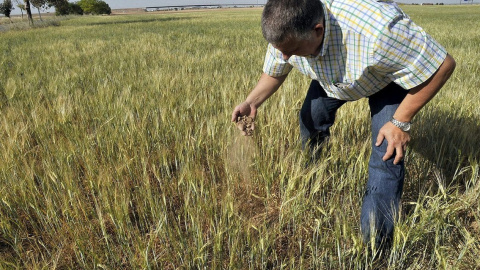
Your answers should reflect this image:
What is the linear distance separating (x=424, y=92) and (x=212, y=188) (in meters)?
0.83

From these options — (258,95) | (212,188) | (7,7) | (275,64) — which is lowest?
(212,188)

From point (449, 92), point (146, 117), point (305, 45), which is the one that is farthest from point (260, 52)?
point (305, 45)

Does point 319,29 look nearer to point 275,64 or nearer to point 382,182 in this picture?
→ point 275,64

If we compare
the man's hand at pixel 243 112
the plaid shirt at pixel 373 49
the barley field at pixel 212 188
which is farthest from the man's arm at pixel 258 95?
the plaid shirt at pixel 373 49

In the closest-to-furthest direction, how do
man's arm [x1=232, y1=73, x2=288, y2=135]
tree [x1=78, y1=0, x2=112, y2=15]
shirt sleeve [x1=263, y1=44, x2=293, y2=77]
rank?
shirt sleeve [x1=263, y1=44, x2=293, y2=77] → man's arm [x1=232, y1=73, x2=288, y2=135] → tree [x1=78, y1=0, x2=112, y2=15]

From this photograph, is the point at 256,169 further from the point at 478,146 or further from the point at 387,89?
the point at 478,146

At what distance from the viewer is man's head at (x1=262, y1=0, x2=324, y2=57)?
40.2 inches

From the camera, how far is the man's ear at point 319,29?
1.08 m

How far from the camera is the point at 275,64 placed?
154 cm

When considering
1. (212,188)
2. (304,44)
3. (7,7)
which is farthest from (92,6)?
(304,44)

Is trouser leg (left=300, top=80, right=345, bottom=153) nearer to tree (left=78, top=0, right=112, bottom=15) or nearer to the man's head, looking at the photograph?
the man's head

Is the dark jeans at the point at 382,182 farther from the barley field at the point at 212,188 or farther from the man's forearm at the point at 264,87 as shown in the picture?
the man's forearm at the point at 264,87

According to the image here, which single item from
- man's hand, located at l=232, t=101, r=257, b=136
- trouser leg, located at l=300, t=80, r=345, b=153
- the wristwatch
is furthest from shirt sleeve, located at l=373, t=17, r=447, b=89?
man's hand, located at l=232, t=101, r=257, b=136

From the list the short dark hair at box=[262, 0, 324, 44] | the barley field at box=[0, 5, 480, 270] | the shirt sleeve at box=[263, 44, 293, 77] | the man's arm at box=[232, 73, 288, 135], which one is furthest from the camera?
the man's arm at box=[232, 73, 288, 135]
